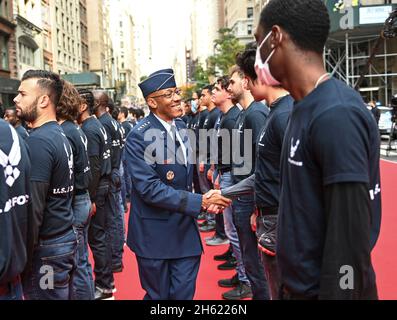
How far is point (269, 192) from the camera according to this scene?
3.47 meters

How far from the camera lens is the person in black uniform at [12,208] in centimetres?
227

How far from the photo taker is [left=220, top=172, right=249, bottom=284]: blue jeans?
5414mm

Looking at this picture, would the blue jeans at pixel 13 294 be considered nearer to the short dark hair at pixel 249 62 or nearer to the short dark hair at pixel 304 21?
the short dark hair at pixel 304 21

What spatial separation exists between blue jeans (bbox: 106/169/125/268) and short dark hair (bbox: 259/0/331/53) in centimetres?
457

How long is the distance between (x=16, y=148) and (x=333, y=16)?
3372 centimetres

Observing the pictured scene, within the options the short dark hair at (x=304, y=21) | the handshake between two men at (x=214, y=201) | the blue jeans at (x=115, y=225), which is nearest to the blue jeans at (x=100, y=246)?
the blue jeans at (x=115, y=225)

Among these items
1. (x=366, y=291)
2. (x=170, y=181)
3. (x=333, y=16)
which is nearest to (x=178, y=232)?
(x=170, y=181)

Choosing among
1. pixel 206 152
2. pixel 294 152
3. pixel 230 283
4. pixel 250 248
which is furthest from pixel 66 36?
pixel 294 152

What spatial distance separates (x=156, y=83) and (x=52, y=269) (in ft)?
5.60

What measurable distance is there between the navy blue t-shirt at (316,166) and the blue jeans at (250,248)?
2581 mm

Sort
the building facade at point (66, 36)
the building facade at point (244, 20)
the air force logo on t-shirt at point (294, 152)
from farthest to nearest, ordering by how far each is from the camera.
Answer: the building facade at point (244, 20), the building facade at point (66, 36), the air force logo on t-shirt at point (294, 152)

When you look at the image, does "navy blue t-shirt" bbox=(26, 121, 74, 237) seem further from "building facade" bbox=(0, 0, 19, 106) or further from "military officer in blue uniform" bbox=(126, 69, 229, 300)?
"building facade" bbox=(0, 0, 19, 106)

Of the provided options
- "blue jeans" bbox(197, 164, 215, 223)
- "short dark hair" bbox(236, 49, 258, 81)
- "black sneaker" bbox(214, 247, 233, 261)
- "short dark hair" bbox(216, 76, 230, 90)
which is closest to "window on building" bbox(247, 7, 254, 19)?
"blue jeans" bbox(197, 164, 215, 223)
